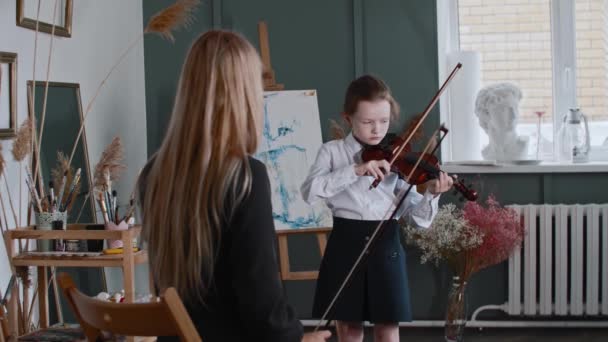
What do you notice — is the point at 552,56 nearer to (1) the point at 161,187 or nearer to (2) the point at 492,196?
(2) the point at 492,196

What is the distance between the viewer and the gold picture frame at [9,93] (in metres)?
3.10

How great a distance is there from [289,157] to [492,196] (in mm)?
1063

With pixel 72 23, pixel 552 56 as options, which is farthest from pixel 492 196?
pixel 72 23

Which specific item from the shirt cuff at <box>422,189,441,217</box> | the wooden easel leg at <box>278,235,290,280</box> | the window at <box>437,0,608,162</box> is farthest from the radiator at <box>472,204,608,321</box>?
the shirt cuff at <box>422,189,441,217</box>

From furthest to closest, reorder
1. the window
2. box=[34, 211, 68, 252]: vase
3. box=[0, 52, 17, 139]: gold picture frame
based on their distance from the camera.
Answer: the window
box=[0, 52, 17, 139]: gold picture frame
box=[34, 211, 68, 252]: vase

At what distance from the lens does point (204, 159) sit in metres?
1.59

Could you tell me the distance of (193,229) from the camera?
5.16ft

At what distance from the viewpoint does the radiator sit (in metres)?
4.23

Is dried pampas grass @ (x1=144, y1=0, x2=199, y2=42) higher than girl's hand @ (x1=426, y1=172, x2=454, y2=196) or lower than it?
higher

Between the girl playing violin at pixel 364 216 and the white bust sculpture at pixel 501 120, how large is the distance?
61.2 inches

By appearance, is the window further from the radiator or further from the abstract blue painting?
the abstract blue painting

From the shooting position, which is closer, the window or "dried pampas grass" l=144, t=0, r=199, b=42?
"dried pampas grass" l=144, t=0, r=199, b=42

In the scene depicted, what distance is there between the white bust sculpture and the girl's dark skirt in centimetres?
168

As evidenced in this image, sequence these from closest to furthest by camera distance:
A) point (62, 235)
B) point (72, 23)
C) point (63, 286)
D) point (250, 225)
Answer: point (250, 225)
point (63, 286)
point (62, 235)
point (72, 23)
